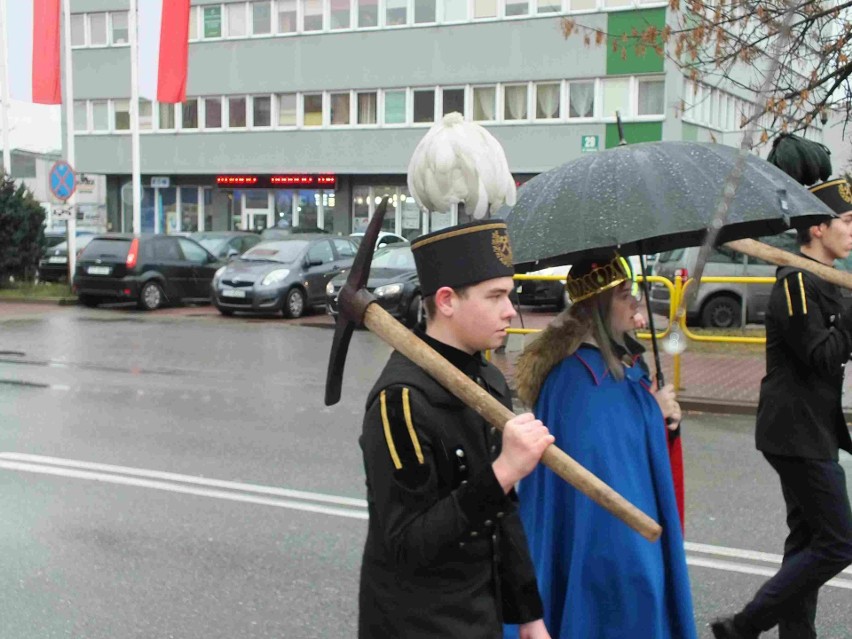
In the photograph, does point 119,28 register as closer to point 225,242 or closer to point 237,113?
point 237,113

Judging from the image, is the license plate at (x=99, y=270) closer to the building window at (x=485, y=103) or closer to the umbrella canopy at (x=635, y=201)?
the building window at (x=485, y=103)

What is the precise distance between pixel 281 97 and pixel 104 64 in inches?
315

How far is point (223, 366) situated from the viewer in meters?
13.0

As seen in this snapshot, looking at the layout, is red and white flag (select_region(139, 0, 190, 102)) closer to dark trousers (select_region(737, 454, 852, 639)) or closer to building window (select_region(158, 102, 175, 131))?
building window (select_region(158, 102, 175, 131))

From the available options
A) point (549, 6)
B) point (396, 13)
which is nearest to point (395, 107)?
point (396, 13)

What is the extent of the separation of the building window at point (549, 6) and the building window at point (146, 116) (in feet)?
51.8

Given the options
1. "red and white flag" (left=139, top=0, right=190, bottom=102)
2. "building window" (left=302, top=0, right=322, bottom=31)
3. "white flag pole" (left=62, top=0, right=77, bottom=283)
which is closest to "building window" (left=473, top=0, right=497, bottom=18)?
"building window" (left=302, top=0, right=322, bottom=31)

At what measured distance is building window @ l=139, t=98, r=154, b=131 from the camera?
39781mm

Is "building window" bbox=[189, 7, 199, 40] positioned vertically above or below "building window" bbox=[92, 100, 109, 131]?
above

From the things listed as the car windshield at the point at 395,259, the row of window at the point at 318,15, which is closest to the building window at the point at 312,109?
the row of window at the point at 318,15

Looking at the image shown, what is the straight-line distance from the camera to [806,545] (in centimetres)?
392

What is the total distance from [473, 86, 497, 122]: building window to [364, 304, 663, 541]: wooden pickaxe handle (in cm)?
3254

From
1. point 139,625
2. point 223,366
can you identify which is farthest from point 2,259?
point 139,625

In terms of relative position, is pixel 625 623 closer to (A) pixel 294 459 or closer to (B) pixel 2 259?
(A) pixel 294 459
